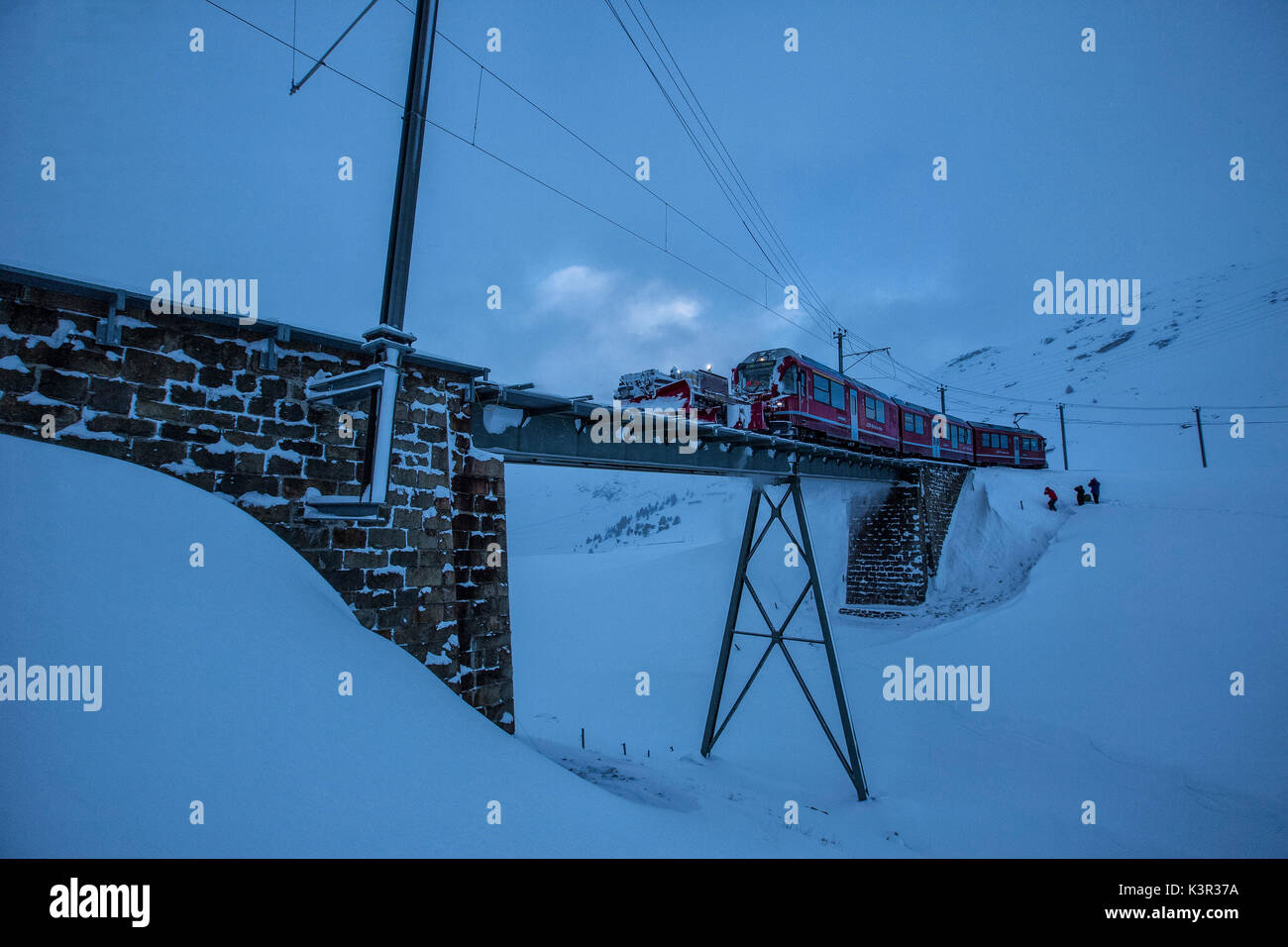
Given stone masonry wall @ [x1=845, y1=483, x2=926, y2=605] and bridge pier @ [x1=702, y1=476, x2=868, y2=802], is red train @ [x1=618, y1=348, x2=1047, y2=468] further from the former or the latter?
bridge pier @ [x1=702, y1=476, x2=868, y2=802]

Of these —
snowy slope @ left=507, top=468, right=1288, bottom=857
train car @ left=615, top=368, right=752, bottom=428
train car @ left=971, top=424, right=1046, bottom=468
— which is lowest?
snowy slope @ left=507, top=468, right=1288, bottom=857

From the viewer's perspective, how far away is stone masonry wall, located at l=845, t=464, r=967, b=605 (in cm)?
1948

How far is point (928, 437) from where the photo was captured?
71.6 feet

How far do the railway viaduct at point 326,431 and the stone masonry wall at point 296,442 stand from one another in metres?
0.01

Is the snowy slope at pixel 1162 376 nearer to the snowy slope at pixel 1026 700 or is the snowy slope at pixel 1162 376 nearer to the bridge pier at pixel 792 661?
the snowy slope at pixel 1026 700

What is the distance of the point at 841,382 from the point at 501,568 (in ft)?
45.1

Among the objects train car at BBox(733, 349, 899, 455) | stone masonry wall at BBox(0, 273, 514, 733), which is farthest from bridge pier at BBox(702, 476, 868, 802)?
stone masonry wall at BBox(0, 273, 514, 733)

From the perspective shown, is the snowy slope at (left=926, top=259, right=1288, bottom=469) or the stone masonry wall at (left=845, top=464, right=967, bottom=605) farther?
the snowy slope at (left=926, top=259, right=1288, bottom=469)

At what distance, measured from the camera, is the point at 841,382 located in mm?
17094

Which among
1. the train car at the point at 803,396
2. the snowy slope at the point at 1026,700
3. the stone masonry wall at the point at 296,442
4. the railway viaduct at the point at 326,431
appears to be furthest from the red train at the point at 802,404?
the stone masonry wall at the point at 296,442

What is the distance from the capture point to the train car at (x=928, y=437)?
2059cm

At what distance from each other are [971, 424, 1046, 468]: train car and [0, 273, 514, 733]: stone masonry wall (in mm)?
24470

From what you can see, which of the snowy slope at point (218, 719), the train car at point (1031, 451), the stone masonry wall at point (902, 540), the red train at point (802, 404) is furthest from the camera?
the train car at point (1031, 451)
